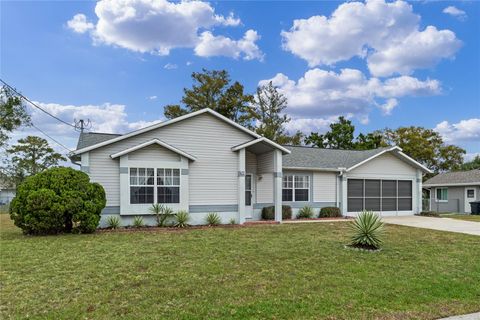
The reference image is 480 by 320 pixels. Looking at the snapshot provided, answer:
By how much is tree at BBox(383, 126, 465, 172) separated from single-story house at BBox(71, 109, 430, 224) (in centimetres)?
2591

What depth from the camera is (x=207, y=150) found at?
1534 centimetres

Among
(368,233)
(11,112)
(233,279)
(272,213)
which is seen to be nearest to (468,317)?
(233,279)

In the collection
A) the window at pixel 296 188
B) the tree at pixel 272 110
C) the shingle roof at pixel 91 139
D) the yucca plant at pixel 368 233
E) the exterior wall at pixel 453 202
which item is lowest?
the exterior wall at pixel 453 202

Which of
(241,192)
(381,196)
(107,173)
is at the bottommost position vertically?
(381,196)

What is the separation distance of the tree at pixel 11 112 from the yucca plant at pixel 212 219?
1429cm

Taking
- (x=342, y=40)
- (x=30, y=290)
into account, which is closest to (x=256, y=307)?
(x=30, y=290)

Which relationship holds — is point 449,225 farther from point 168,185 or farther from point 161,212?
point 161,212

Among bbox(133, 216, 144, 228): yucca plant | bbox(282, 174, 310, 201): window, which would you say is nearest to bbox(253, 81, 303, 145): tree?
bbox(282, 174, 310, 201): window

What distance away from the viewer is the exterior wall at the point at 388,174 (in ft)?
66.0

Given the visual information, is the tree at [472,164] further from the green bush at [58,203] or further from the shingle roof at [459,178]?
the green bush at [58,203]

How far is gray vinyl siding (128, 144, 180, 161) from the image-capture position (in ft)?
45.9

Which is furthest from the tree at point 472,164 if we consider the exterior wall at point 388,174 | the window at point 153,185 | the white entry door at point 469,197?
the window at point 153,185

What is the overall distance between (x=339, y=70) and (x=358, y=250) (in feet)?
58.8

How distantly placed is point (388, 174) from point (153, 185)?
1454 cm
